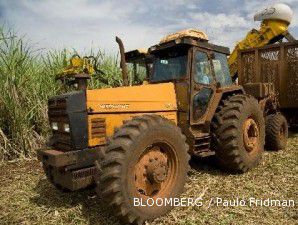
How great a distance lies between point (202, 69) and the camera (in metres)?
5.44

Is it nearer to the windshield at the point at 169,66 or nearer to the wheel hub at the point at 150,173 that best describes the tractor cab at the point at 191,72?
the windshield at the point at 169,66

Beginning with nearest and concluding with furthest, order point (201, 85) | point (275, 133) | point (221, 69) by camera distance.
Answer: point (201, 85) < point (221, 69) < point (275, 133)

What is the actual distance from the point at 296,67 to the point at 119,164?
19.5 ft

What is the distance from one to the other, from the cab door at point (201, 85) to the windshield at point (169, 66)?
18 cm

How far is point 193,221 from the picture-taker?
379cm

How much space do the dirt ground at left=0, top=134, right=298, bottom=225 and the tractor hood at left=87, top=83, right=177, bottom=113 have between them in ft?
3.75

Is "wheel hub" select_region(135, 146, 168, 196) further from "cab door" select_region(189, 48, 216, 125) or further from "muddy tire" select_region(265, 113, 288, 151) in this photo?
"muddy tire" select_region(265, 113, 288, 151)

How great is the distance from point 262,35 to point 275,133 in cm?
270

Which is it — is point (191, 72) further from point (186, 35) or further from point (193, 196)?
point (193, 196)

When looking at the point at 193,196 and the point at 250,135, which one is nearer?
the point at 193,196

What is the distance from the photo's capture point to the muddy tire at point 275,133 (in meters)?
6.84

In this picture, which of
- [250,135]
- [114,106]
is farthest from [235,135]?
[114,106]

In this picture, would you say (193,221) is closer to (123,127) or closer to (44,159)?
(123,127)

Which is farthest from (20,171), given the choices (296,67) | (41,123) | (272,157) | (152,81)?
(296,67)
